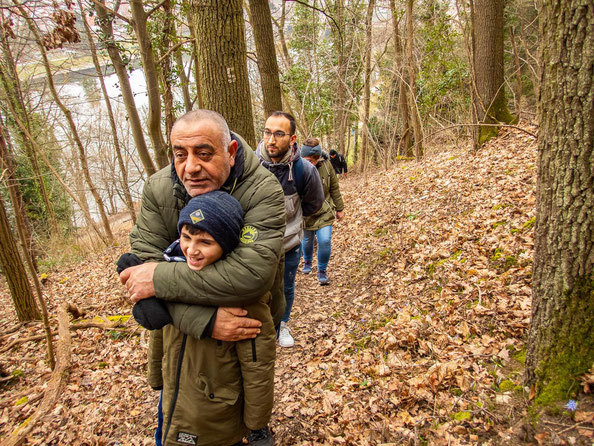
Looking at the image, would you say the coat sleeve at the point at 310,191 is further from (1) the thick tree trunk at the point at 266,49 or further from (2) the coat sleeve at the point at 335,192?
(1) the thick tree trunk at the point at 266,49

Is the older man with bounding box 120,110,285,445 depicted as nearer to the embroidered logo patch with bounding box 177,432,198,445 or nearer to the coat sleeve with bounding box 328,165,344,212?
the embroidered logo patch with bounding box 177,432,198,445

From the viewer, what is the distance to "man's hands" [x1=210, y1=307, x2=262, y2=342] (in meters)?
1.73

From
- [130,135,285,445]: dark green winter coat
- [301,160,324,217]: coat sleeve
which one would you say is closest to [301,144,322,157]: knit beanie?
[301,160,324,217]: coat sleeve

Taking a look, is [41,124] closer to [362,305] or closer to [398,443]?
[362,305]

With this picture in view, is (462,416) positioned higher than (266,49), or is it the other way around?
(266,49)

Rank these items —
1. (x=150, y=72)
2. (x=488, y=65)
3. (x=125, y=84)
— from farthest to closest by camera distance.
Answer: (x=125, y=84), (x=488, y=65), (x=150, y=72)

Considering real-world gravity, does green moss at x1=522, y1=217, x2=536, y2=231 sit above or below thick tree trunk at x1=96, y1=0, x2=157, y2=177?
below

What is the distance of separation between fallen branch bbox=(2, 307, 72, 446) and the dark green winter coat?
7.54ft

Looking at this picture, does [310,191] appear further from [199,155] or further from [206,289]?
[206,289]

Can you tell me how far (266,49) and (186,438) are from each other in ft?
20.7

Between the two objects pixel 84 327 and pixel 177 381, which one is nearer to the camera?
pixel 177 381

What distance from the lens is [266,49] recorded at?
6273 mm

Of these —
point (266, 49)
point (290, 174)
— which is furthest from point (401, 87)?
point (290, 174)

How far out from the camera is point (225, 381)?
1.85 m
